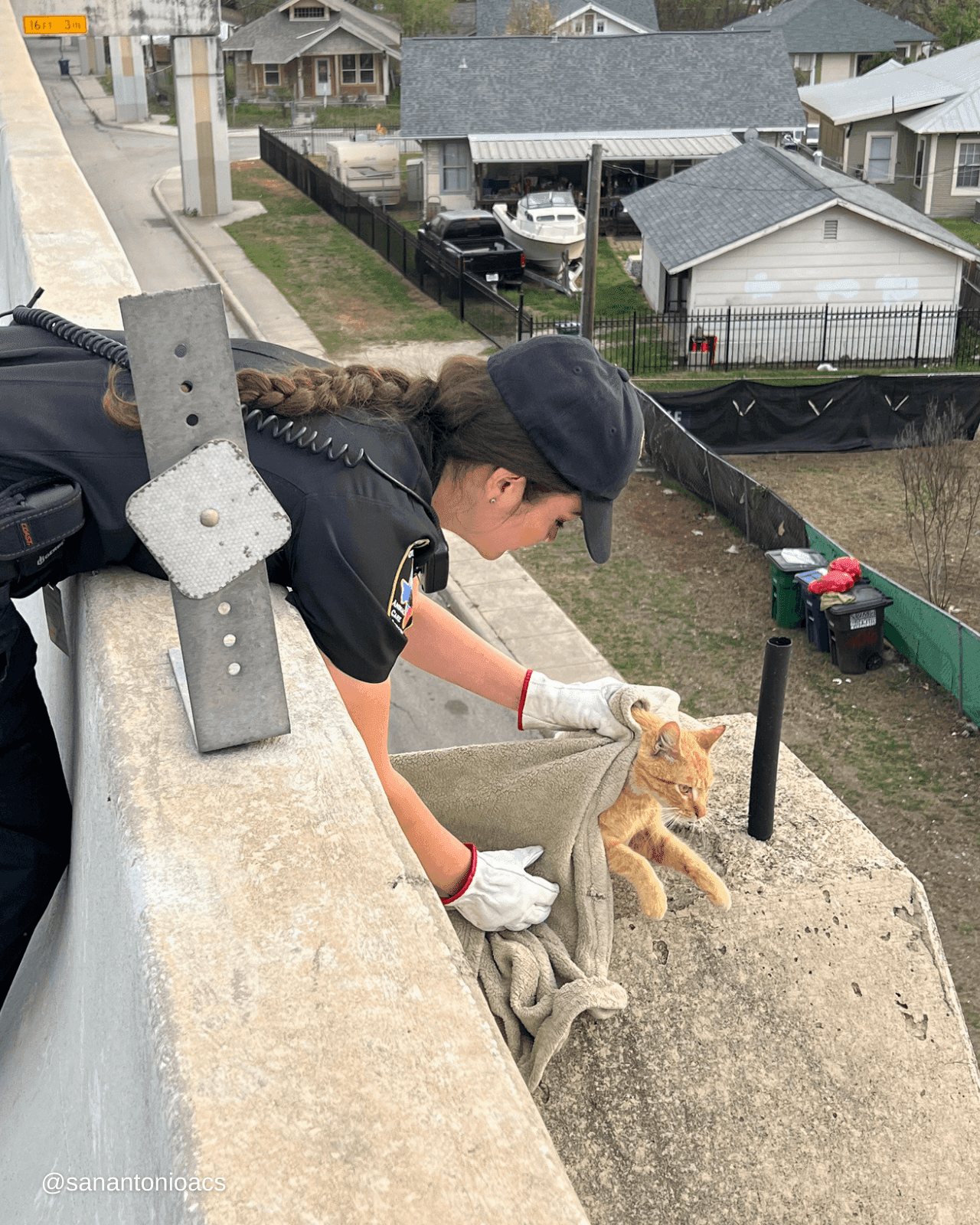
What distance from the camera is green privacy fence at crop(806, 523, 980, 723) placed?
1157cm

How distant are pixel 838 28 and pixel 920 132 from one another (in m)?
19.9

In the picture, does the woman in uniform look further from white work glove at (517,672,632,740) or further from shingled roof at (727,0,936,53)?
shingled roof at (727,0,936,53)

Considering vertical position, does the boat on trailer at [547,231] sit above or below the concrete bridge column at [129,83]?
below

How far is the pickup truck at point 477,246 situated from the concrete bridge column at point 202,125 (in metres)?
5.90

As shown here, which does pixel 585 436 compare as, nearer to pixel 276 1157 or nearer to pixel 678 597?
pixel 276 1157

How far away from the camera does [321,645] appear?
276 centimetres

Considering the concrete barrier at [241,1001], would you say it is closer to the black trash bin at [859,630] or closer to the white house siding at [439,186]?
the black trash bin at [859,630]

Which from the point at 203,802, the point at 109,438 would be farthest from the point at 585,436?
the point at 203,802

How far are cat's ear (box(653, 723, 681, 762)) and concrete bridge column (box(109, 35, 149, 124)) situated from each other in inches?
2020

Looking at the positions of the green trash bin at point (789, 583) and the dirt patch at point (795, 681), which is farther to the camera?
the green trash bin at point (789, 583)

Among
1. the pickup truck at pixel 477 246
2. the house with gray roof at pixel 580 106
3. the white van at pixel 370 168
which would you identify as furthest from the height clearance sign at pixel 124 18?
the white van at pixel 370 168

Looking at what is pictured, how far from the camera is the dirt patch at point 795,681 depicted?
9977 mm

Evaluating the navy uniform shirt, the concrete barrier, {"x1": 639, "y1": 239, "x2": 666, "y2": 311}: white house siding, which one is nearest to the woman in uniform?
the navy uniform shirt

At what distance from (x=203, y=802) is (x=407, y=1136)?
2.72ft
